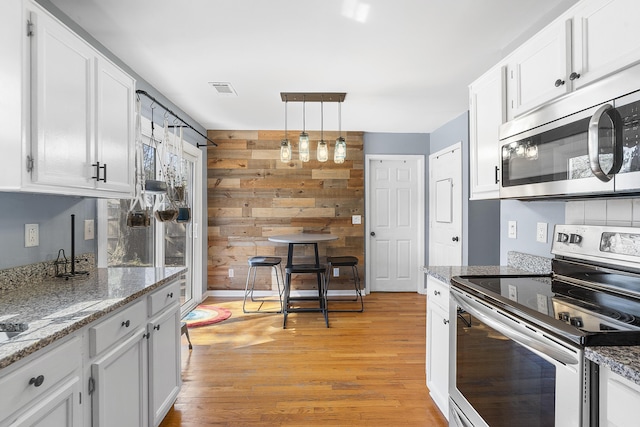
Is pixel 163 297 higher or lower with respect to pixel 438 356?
higher

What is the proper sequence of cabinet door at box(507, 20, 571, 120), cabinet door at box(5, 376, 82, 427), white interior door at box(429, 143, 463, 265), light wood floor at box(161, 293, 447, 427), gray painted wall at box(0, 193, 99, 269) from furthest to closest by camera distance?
1. white interior door at box(429, 143, 463, 265)
2. light wood floor at box(161, 293, 447, 427)
3. gray painted wall at box(0, 193, 99, 269)
4. cabinet door at box(507, 20, 571, 120)
5. cabinet door at box(5, 376, 82, 427)

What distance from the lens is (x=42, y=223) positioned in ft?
5.98

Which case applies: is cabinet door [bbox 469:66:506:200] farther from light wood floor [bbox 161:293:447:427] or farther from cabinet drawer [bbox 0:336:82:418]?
cabinet drawer [bbox 0:336:82:418]

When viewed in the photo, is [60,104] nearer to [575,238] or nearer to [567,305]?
[567,305]

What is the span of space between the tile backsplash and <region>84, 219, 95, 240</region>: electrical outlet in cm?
281

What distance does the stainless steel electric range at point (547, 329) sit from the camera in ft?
3.23

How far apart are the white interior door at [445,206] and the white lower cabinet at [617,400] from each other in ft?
10.4

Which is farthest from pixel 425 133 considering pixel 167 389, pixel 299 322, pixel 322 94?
pixel 167 389

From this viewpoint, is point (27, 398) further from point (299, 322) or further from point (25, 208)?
point (299, 322)

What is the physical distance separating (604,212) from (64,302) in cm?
238

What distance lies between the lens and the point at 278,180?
471 centimetres

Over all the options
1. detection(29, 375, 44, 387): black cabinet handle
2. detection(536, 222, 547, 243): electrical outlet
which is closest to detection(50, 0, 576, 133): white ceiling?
detection(536, 222, 547, 243): electrical outlet

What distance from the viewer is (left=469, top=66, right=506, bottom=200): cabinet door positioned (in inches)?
76.7

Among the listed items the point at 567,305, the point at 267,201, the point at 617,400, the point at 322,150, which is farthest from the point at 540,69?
the point at 267,201
